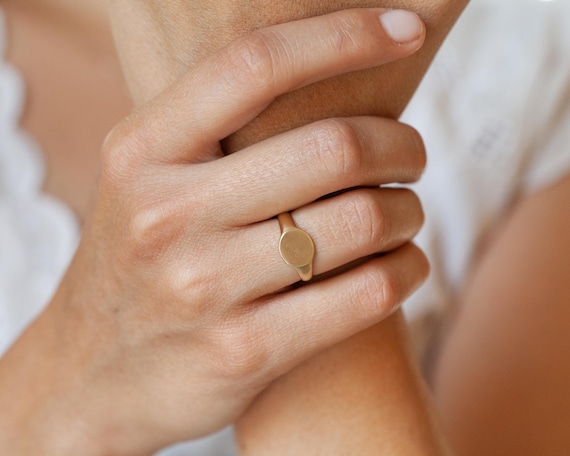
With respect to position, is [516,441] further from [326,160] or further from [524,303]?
[326,160]

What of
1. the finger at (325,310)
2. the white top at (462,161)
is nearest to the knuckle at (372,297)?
the finger at (325,310)

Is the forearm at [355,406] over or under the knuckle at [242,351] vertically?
under

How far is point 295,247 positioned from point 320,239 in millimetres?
27

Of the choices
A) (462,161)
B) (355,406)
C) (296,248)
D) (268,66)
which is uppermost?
(462,161)

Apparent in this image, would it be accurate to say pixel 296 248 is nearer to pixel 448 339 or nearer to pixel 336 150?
pixel 336 150

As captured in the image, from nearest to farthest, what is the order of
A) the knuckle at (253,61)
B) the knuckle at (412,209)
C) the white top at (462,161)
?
the knuckle at (253,61), the knuckle at (412,209), the white top at (462,161)

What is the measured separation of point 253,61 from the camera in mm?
558

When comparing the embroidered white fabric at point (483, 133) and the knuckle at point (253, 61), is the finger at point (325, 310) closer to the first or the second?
the knuckle at point (253, 61)

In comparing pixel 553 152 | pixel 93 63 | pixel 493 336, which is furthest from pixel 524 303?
pixel 93 63

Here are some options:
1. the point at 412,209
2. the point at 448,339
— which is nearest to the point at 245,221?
the point at 412,209

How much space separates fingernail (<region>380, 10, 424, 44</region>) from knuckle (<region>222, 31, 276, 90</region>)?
114mm

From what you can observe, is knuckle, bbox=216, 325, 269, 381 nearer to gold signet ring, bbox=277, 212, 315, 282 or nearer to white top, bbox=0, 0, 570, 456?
gold signet ring, bbox=277, 212, 315, 282

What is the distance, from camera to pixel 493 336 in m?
0.96

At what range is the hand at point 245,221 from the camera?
569 millimetres
